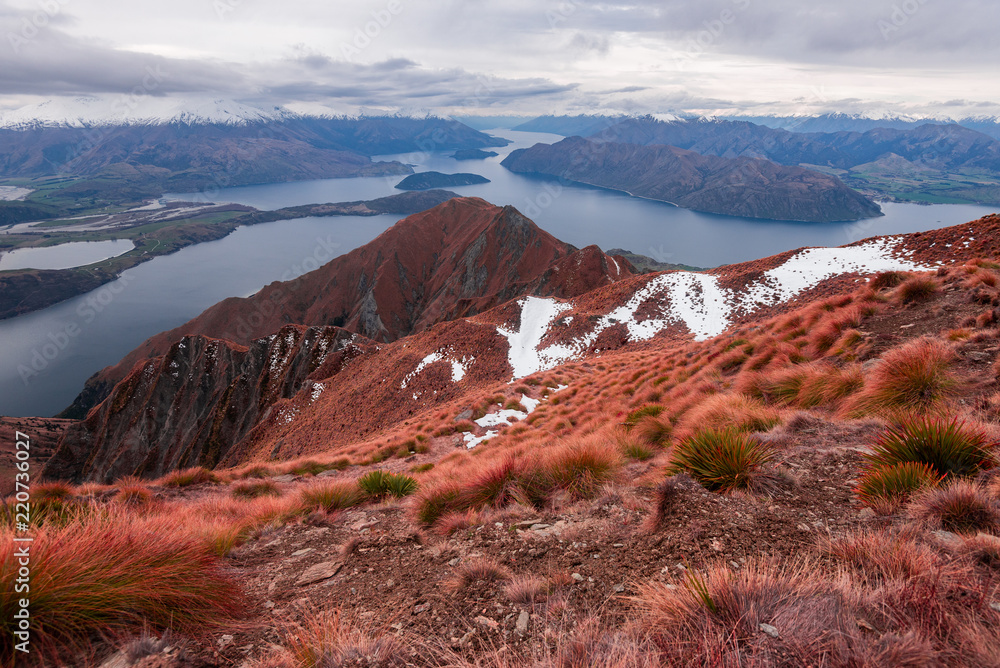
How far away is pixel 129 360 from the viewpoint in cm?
9525

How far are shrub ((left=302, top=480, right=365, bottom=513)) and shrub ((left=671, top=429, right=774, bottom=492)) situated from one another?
14.1ft

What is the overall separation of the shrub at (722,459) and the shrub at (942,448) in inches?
34.7

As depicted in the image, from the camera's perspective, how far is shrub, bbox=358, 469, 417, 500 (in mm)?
5969

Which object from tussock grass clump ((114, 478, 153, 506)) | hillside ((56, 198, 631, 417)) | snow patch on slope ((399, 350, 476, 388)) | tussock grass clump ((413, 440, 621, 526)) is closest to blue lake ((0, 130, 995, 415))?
hillside ((56, 198, 631, 417))

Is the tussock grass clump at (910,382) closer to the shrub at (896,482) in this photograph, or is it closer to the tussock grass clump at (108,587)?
the shrub at (896,482)

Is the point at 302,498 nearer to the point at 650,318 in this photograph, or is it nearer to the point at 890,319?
the point at 890,319

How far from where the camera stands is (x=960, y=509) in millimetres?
2705

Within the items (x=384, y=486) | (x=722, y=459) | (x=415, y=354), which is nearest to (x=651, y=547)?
(x=722, y=459)

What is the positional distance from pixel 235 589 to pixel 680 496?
3665mm

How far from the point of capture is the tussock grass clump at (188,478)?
33.8ft

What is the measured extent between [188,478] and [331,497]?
753 cm

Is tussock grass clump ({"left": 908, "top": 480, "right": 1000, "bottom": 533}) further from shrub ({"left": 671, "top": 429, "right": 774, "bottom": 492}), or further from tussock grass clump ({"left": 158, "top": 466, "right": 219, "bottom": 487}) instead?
A: tussock grass clump ({"left": 158, "top": 466, "right": 219, "bottom": 487})

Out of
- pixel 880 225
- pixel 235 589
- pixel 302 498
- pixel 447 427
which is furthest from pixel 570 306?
pixel 880 225
